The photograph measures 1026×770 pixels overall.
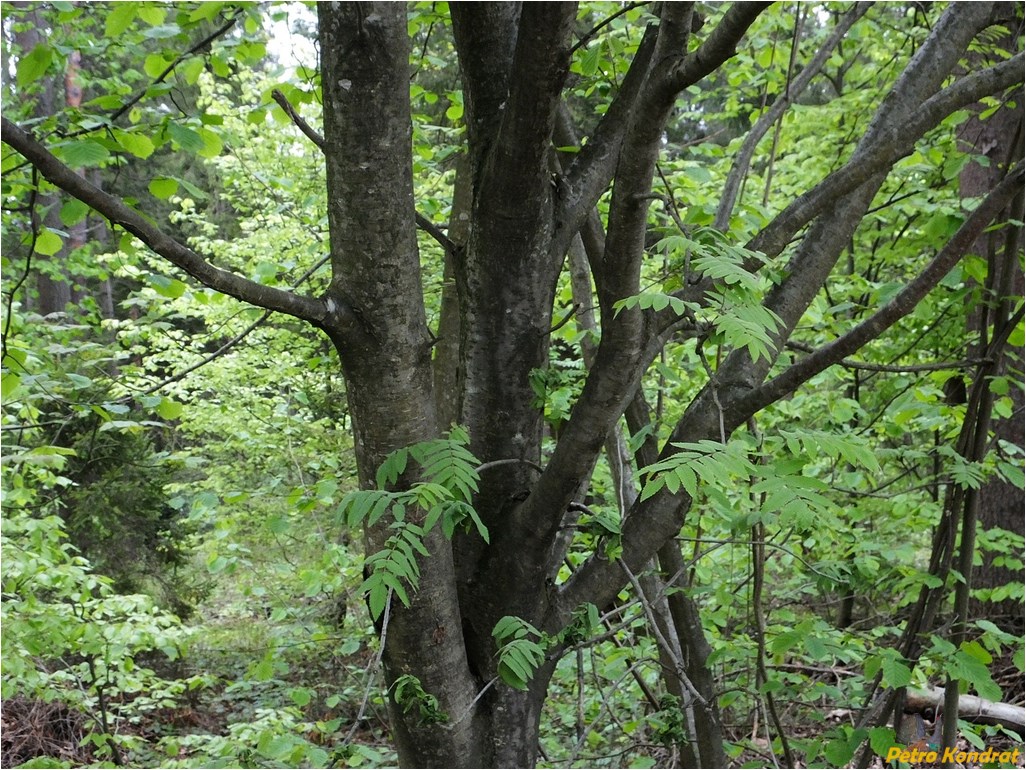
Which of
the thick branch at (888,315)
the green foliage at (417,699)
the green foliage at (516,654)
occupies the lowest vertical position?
the green foliage at (417,699)

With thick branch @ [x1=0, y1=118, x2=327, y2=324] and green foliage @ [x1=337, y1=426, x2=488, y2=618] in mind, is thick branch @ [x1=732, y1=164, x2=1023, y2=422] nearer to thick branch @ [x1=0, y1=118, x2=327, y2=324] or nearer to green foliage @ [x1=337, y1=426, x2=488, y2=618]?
green foliage @ [x1=337, y1=426, x2=488, y2=618]

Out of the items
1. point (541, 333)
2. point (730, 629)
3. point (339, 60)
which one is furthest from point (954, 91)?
point (730, 629)

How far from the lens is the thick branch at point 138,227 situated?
1347 mm

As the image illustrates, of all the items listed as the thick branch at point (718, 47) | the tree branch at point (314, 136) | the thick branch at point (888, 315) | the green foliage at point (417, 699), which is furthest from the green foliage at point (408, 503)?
the thick branch at point (718, 47)

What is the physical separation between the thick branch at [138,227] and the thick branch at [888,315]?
1133 mm

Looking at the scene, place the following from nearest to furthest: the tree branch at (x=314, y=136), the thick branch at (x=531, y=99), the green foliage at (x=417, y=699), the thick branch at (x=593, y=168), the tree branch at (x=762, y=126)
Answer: the thick branch at (x=531, y=99)
the green foliage at (x=417, y=699)
the tree branch at (x=314, y=136)
the thick branch at (x=593, y=168)
the tree branch at (x=762, y=126)

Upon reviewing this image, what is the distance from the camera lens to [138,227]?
1.44m

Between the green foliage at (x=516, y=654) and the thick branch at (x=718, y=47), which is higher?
the thick branch at (x=718, y=47)

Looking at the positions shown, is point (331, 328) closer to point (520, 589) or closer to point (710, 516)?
point (520, 589)

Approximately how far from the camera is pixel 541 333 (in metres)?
2.06

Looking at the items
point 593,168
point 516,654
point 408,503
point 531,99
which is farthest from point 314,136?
point 516,654

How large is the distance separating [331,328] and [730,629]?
4.00 metres

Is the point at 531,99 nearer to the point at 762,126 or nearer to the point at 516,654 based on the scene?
the point at 762,126

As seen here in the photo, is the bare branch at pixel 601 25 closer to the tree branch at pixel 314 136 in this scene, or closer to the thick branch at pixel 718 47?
the thick branch at pixel 718 47
